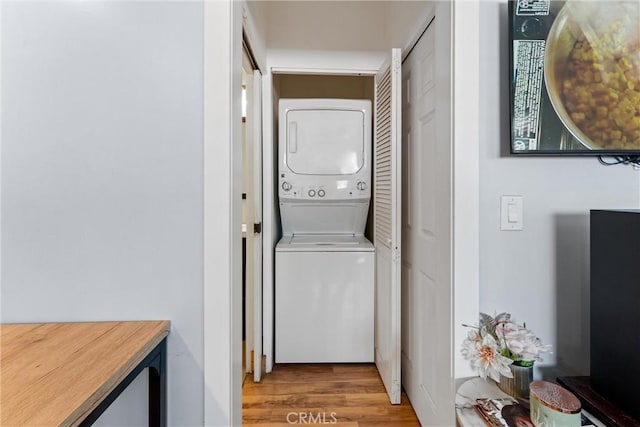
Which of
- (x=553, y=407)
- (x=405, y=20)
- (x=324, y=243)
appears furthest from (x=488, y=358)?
(x=405, y=20)

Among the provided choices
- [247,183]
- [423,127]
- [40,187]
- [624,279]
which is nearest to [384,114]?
[423,127]

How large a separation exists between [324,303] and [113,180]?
163 centimetres

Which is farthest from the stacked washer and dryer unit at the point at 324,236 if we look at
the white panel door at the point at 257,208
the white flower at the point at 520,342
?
the white flower at the point at 520,342

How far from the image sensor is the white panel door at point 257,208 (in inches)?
88.2

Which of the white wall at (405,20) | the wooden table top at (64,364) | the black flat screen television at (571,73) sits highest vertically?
the white wall at (405,20)

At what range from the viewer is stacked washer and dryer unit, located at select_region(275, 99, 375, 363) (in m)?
2.41

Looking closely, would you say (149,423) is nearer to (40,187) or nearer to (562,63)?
(40,187)

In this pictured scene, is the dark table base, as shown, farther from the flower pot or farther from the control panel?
the control panel

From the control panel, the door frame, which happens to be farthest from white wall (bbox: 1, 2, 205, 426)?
the control panel

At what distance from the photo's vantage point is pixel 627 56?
3.86ft

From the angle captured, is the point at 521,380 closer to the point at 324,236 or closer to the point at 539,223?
the point at 539,223

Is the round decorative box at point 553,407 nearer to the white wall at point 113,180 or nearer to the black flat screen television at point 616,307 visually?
the black flat screen television at point 616,307

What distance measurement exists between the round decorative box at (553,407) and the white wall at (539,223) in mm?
328

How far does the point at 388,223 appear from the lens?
6.70 feet
